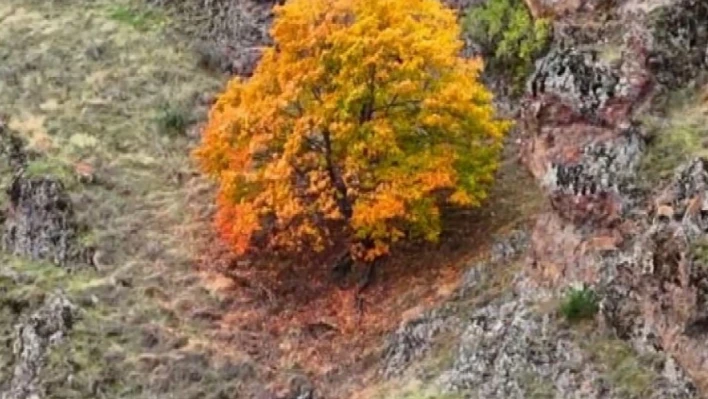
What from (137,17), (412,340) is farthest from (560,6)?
(137,17)

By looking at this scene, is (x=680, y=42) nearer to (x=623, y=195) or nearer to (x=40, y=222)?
(x=623, y=195)

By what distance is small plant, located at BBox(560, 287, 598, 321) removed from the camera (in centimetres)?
2922

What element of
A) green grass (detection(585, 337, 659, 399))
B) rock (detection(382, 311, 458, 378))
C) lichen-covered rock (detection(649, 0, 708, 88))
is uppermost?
lichen-covered rock (detection(649, 0, 708, 88))

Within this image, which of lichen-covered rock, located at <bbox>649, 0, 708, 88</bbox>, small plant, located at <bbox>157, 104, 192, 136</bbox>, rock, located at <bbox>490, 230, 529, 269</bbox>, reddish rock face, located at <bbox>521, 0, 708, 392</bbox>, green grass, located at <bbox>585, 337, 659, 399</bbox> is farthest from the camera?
small plant, located at <bbox>157, 104, 192, 136</bbox>

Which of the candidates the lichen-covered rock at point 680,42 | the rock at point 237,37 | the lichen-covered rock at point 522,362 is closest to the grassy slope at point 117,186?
the rock at point 237,37

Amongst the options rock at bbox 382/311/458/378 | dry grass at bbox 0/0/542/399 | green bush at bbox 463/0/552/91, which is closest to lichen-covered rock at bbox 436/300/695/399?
rock at bbox 382/311/458/378

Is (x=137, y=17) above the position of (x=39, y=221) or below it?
above

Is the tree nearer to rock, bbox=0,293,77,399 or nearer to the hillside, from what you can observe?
the hillside

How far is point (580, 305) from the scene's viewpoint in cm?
2928

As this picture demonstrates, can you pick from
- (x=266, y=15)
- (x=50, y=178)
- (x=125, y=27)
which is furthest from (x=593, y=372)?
(x=125, y=27)

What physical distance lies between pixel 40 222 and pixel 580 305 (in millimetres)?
16354

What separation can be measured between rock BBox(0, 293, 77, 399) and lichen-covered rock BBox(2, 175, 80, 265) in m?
2.93

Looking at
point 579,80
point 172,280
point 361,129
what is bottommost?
point 172,280

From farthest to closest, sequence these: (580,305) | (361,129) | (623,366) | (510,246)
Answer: (361,129) < (510,246) < (580,305) < (623,366)
